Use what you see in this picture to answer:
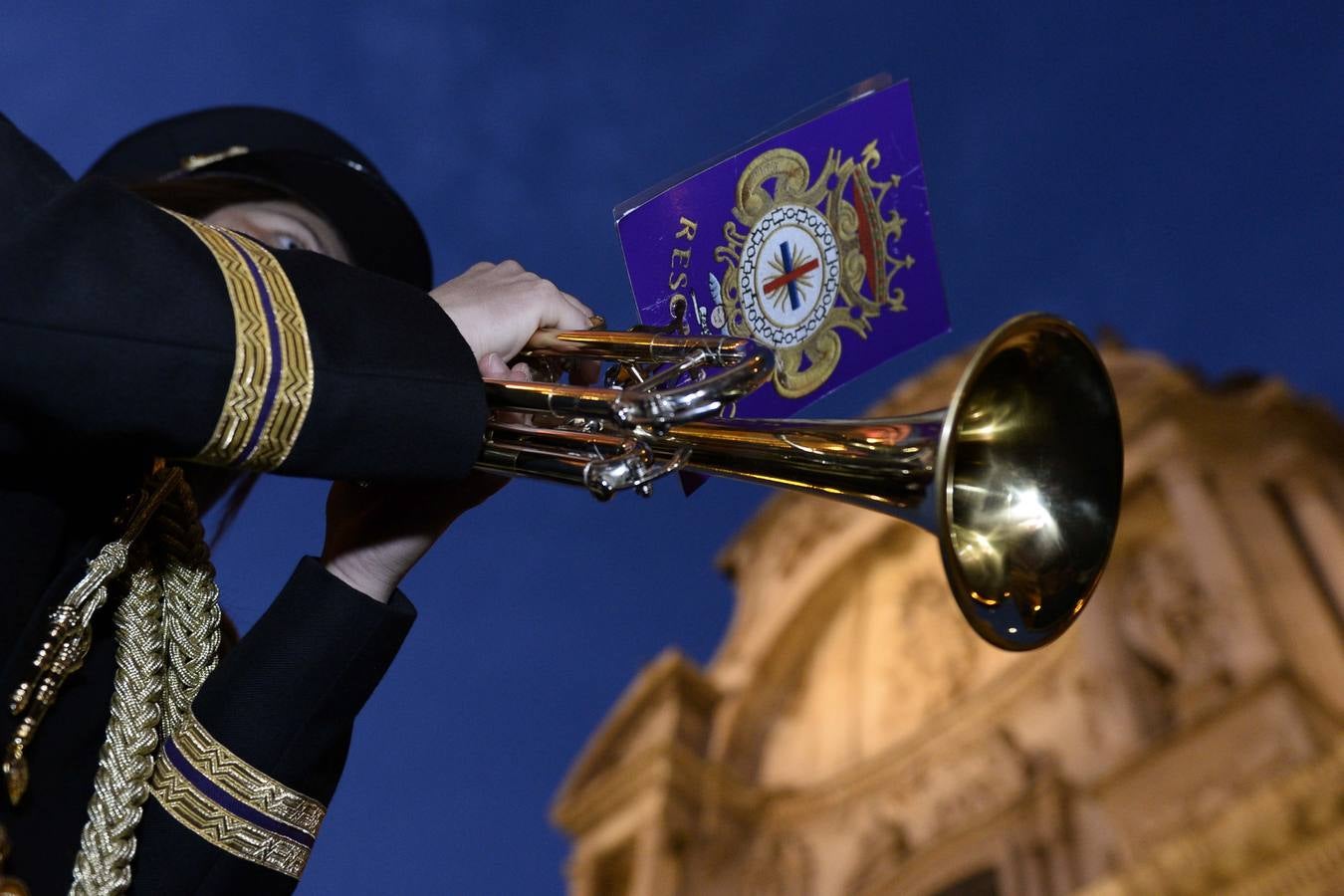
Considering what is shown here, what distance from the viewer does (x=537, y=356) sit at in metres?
2.08

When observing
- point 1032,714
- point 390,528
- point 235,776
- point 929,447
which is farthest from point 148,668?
point 1032,714

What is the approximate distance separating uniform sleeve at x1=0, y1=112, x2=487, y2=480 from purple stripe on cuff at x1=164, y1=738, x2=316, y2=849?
0.61 m

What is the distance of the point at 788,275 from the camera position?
2373mm

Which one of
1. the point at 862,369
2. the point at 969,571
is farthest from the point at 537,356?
the point at 969,571

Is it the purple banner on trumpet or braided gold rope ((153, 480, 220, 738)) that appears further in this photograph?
the purple banner on trumpet

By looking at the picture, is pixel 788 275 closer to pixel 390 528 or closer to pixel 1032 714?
pixel 390 528

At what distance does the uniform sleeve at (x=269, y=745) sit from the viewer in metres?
1.88

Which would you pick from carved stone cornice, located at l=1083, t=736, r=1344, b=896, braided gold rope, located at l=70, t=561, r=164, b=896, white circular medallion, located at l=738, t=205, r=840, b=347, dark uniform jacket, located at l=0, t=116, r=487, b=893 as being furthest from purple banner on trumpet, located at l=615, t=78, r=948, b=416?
carved stone cornice, located at l=1083, t=736, r=1344, b=896

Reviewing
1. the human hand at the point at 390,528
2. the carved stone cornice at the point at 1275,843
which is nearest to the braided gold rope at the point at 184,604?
the human hand at the point at 390,528

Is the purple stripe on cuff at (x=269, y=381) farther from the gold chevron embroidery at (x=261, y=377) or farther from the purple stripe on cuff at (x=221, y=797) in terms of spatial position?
the purple stripe on cuff at (x=221, y=797)

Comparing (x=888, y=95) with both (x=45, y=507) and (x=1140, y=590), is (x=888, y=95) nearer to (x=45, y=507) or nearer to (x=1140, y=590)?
(x=45, y=507)

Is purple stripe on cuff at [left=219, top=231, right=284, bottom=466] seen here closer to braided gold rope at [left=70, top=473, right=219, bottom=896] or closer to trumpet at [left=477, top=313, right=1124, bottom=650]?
trumpet at [left=477, top=313, right=1124, bottom=650]

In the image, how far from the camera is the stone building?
7.61m

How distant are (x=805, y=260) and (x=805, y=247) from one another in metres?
0.02
